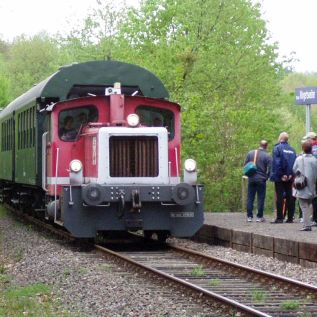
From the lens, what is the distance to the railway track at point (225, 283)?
318 inches

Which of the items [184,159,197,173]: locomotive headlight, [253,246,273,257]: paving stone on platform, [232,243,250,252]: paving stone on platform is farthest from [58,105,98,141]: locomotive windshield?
[253,246,273,257]: paving stone on platform

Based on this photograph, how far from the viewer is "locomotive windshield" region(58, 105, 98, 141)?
14.2m

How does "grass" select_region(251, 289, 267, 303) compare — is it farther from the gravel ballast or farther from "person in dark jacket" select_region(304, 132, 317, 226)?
"person in dark jacket" select_region(304, 132, 317, 226)

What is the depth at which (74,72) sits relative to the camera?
1493cm

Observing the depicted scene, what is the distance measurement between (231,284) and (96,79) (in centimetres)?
637

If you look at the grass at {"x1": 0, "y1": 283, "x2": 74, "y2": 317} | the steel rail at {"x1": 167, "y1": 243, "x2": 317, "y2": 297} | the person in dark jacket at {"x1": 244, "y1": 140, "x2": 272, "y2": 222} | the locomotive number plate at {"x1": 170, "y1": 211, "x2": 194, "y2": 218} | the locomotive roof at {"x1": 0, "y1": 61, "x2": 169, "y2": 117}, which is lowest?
the grass at {"x1": 0, "y1": 283, "x2": 74, "y2": 317}

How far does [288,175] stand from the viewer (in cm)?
1555

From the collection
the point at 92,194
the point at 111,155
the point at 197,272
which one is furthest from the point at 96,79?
the point at 197,272

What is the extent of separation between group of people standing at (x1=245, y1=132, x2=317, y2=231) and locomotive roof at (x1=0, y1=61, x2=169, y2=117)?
251cm

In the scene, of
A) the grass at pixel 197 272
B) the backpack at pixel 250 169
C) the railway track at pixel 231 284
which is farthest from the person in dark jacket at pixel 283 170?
the grass at pixel 197 272

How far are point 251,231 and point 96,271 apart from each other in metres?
3.73

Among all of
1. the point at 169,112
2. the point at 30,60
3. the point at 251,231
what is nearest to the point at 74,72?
the point at 169,112

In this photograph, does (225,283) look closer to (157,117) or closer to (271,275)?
(271,275)

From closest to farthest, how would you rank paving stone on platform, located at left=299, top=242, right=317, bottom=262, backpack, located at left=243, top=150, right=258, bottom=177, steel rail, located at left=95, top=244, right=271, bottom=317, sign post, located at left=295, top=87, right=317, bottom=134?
steel rail, located at left=95, top=244, right=271, bottom=317 < paving stone on platform, located at left=299, top=242, right=317, bottom=262 < sign post, located at left=295, top=87, right=317, bottom=134 < backpack, located at left=243, top=150, right=258, bottom=177
